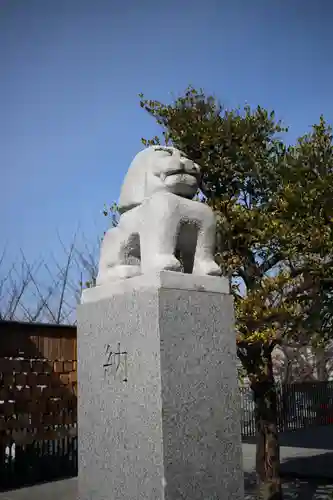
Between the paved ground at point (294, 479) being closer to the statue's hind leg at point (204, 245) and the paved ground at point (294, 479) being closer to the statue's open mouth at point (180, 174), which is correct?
the statue's hind leg at point (204, 245)

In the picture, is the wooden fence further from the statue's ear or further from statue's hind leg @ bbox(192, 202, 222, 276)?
statue's hind leg @ bbox(192, 202, 222, 276)

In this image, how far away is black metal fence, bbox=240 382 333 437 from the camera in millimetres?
16609

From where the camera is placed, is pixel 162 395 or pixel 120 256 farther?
pixel 120 256

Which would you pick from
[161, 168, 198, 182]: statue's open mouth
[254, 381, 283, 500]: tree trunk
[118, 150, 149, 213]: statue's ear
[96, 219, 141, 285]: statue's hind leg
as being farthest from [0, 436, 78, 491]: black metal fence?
[161, 168, 198, 182]: statue's open mouth

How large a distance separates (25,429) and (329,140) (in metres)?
7.18

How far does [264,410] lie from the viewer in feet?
27.0

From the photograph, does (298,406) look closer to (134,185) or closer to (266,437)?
(266,437)

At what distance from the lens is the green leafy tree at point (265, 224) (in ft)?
24.1

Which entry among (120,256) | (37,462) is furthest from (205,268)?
(37,462)

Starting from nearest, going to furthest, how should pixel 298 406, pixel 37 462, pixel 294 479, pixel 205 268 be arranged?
1. pixel 205 268
2. pixel 37 462
3. pixel 294 479
4. pixel 298 406

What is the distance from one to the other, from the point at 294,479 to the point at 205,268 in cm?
782

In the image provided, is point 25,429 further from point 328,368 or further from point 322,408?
point 328,368

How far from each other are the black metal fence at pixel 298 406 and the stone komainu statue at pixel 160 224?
507 inches

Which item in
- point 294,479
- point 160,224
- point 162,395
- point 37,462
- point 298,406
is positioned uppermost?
point 160,224
